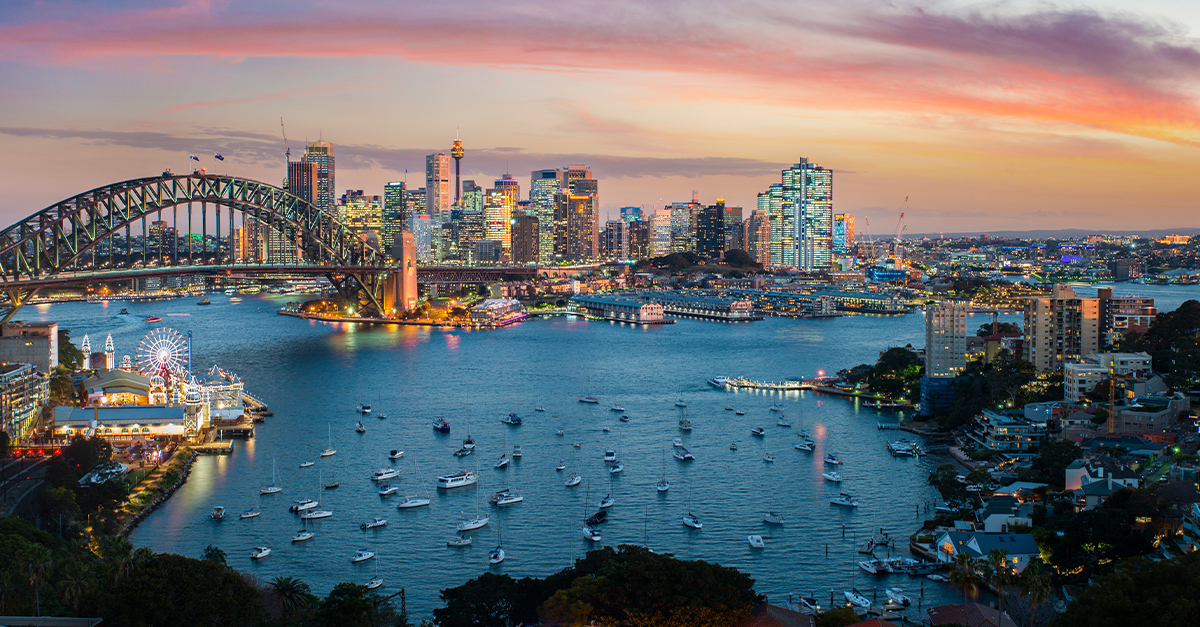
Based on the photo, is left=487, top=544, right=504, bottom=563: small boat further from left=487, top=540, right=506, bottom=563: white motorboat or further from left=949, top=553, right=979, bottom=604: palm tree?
left=949, top=553, right=979, bottom=604: palm tree

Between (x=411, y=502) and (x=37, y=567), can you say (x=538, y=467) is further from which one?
(x=37, y=567)

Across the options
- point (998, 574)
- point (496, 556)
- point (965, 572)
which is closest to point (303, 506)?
point (496, 556)

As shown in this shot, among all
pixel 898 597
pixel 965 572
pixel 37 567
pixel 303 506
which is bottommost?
pixel 898 597

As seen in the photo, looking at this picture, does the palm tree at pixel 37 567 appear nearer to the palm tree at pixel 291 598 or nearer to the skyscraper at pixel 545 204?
the palm tree at pixel 291 598

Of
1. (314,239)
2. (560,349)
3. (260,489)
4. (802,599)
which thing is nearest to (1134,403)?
(802,599)

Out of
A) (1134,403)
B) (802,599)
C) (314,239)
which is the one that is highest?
(314,239)

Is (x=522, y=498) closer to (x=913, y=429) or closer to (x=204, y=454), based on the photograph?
(x=204, y=454)

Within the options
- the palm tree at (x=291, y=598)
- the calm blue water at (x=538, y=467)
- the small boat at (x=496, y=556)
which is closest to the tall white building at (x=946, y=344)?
the calm blue water at (x=538, y=467)
